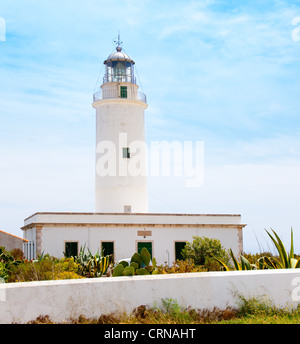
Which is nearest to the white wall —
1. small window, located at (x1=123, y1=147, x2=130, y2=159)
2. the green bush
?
the green bush

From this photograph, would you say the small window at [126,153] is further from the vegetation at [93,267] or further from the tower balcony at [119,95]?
the vegetation at [93,267]

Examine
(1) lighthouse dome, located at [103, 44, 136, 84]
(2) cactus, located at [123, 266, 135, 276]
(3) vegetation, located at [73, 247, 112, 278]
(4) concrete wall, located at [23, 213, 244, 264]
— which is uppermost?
(1) lighthouse dome, located at [103, 44, 136, 84]

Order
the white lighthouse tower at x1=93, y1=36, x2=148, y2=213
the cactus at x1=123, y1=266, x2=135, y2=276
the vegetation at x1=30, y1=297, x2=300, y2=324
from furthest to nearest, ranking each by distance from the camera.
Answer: the white lighthouse tower at x1=93, y1=36, x2=148, y2=213 → the cactus at x1=123, y1=266, x2=135, y2=276 → the vegetation at x1=30, y1=297, x2=300, y2=324

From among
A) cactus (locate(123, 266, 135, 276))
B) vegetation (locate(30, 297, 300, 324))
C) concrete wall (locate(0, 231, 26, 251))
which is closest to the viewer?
vegetation (locate(30, 297, 300, 324))

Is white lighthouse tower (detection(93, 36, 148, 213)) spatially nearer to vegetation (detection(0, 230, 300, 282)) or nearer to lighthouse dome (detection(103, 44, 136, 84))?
lighthouse dome (detection(103, 44, 136, 84))

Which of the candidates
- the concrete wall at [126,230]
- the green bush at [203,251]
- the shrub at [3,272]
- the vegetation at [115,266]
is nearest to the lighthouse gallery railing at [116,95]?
the concrete wall at [126,230]

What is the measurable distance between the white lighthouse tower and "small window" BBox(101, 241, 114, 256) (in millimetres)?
4079

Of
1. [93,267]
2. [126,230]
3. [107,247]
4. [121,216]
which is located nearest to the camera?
[93,267]

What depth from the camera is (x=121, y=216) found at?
26.4 meters

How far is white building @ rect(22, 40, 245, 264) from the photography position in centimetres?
2548

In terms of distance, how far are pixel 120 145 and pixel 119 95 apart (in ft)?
11.0

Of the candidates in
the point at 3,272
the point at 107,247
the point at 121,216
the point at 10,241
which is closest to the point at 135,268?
the point at 3,272

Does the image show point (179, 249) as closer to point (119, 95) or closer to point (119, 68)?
point (119, 95)

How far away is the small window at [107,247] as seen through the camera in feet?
83.9
